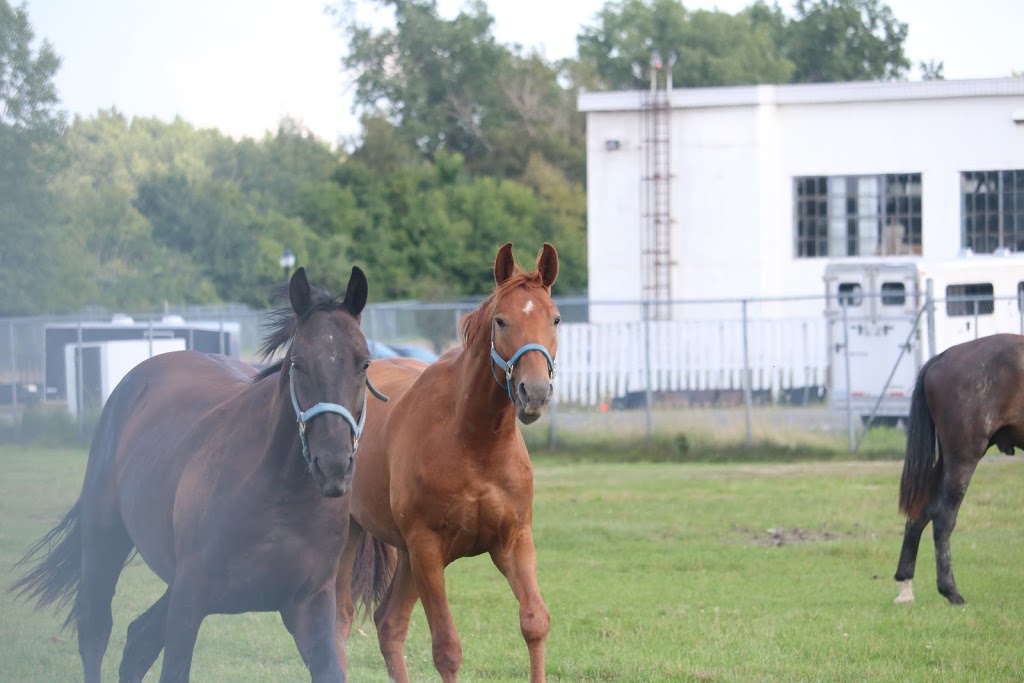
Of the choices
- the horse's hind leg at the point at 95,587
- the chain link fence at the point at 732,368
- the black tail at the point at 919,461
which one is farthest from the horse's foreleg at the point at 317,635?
the chain link fence at the point at 732,368

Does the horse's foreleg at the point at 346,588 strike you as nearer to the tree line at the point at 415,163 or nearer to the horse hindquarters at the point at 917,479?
the tree line at the point at 415,163

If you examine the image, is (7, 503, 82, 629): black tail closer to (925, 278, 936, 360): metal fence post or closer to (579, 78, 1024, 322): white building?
(925, 278, 936, 360): metal fence post

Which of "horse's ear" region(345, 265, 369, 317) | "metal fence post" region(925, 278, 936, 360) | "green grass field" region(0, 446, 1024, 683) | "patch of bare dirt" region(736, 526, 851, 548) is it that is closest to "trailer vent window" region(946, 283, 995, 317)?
"metal fence post" region(925, 278, 936, 360)

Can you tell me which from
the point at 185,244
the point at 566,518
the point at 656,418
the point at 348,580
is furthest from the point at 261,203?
the point at 348,580

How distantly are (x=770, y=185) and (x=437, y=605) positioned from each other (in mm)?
25574

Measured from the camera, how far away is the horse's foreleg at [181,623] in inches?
198

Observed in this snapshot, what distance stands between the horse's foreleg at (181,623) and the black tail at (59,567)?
61.5 inches

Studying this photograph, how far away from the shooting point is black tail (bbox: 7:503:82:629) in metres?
6.48

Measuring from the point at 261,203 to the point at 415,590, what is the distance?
86.0 feet

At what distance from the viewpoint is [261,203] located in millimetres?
32094

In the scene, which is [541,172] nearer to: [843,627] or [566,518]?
[566,518]

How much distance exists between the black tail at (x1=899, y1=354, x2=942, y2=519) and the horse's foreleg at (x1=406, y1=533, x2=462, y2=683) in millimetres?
4799

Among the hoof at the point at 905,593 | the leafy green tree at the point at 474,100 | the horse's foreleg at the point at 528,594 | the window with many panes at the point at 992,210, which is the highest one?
the leafy green tree at the point at 474,100

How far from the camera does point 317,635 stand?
5113 mm
